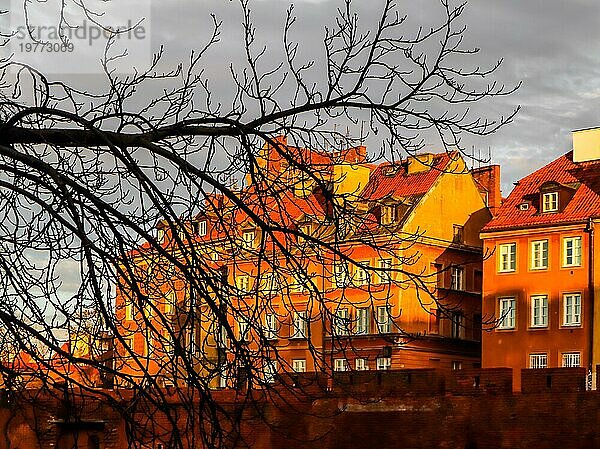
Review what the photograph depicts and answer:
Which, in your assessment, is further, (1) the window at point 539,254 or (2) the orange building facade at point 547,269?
(1) the window at point 539,254

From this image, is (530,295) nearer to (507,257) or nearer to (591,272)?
(507,257)

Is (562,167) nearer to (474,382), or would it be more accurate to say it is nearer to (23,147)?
(474,382)

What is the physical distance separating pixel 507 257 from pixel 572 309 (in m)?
3.24

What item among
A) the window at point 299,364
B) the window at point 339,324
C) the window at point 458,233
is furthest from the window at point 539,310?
the window at point 339,324

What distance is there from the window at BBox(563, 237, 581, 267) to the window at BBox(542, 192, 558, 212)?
127 centimetres

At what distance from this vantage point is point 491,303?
42.1 meters

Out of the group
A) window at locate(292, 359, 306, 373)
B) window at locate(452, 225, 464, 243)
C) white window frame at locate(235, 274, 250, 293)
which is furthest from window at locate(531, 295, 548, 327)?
white window frame at locate(235, 274, 250, 293)

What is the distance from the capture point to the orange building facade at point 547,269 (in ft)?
129

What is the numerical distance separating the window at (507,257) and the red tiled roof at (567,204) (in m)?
0.63

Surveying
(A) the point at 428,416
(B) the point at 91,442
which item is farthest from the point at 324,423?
(B) the point at 91,442

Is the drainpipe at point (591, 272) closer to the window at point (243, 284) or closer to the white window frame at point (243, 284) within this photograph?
the window at point (243, 284)

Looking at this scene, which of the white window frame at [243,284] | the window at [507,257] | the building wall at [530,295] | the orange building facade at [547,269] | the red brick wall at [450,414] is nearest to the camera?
the white window frame at [243,284]

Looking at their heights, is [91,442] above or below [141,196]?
below

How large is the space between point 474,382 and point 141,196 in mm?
18713
